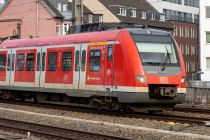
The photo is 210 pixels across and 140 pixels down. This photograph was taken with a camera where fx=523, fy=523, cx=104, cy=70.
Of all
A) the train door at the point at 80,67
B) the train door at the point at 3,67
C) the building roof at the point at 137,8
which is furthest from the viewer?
the building roof at the point at 137,8

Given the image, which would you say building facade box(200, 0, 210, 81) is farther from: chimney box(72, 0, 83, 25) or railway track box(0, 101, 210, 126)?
railway track box(0, 101, 210, 126)

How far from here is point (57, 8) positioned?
6962 cm

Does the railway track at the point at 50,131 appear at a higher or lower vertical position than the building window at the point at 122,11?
lower

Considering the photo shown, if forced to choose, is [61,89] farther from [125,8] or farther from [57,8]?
A: [125,8]

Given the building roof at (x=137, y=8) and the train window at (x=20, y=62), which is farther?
the building roof at (x=137, y=8)

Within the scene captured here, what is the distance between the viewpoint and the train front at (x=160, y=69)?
16453 mm

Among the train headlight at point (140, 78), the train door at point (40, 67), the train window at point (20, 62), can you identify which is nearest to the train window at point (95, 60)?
the train headlight at point (140, 78)

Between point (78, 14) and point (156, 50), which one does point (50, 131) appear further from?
point (78, 14)

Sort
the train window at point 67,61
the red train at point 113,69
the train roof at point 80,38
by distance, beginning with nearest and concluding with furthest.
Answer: the red train at point 113,69
the train roof at point 80,38
the train window at point 67,61

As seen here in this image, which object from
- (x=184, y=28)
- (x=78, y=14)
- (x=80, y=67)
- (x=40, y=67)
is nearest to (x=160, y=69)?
(x=80, y=67)

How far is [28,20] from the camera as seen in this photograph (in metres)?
68.8

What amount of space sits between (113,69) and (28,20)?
5315 cm

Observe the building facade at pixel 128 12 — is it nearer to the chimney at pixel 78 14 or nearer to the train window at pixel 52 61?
the chimney at pixel 78 14

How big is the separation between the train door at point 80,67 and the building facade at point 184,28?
66626 millimetres
